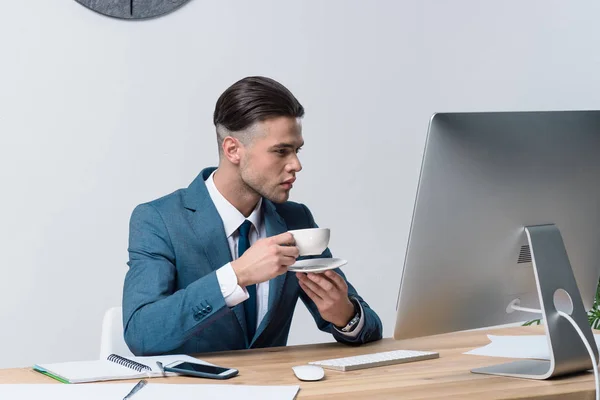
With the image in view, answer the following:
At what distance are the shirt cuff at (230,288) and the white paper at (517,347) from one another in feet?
1.65

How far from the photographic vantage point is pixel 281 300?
193 cm

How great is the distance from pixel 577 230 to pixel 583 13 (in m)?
2.21

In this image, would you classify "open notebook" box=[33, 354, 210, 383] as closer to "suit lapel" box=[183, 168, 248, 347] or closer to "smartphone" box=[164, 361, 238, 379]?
"smartphone" box=[164, 361, 238, 379]

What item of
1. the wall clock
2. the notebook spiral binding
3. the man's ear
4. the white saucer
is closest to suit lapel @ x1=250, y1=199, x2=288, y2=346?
the man's ear

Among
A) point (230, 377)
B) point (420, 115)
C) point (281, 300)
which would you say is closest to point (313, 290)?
point (281, 300)

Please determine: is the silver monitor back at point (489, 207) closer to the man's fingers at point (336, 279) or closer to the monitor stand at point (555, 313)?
the monitor stand at point (555, 313)

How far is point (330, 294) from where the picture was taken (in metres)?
1.72

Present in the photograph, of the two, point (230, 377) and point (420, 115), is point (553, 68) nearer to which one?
point (420, 115)

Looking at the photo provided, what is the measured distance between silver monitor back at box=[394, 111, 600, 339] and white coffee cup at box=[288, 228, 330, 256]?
0.86ft

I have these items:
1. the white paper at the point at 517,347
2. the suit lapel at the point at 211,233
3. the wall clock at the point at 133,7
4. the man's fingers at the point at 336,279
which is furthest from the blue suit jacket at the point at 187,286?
the wall clock at the point at 133,7

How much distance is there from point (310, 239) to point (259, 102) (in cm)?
52

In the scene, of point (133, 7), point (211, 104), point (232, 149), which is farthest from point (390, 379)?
point (133, 7)

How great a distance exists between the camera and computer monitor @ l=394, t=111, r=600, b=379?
1.32 metres

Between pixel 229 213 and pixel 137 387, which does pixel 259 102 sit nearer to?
pixel 229 213
